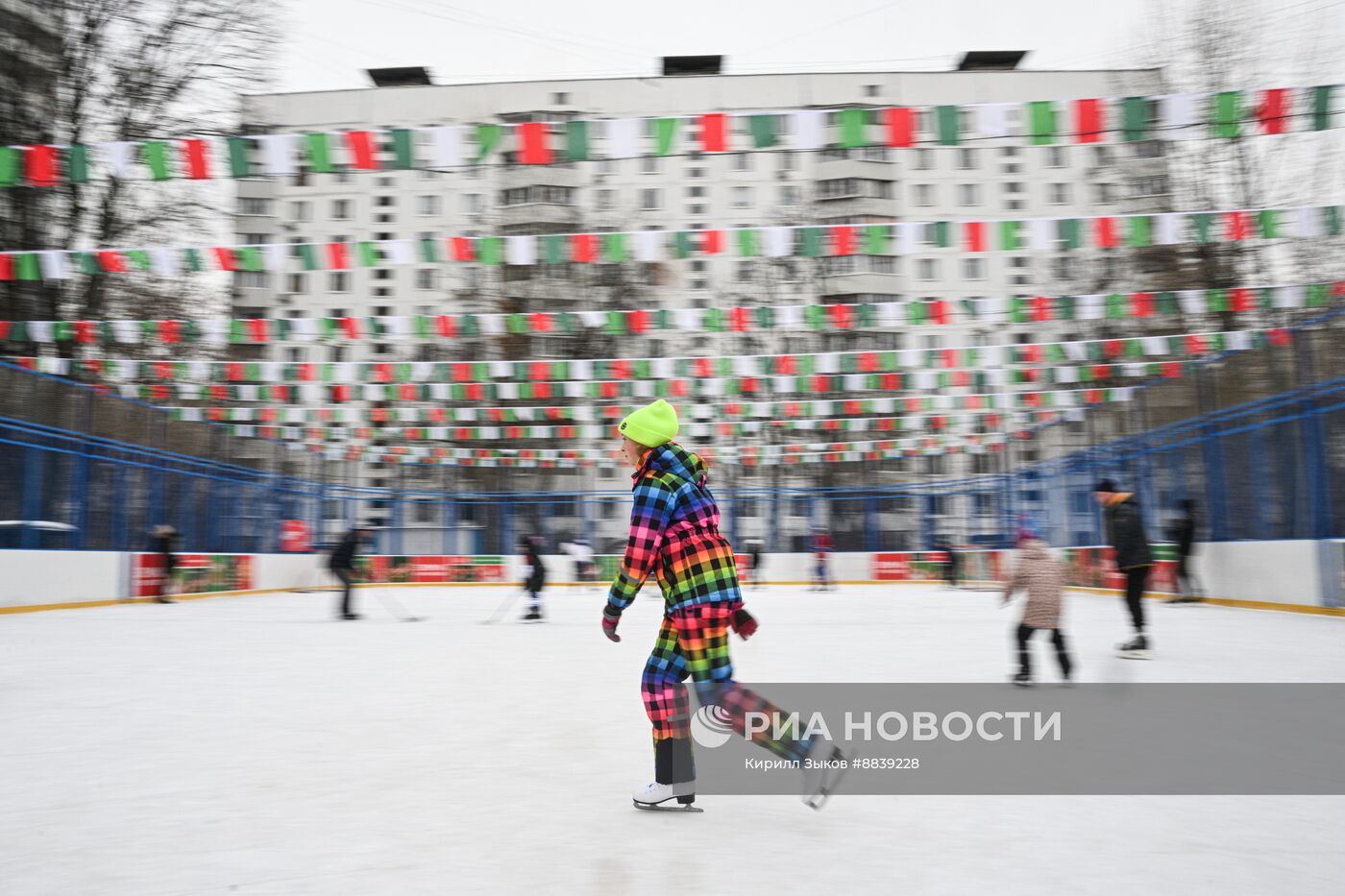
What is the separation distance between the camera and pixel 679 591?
147 inches

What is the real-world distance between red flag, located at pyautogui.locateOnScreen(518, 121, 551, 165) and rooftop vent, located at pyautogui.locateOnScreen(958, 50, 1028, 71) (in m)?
49.0

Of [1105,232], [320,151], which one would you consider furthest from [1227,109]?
[320,151]

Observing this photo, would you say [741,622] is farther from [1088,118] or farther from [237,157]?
[237,157]

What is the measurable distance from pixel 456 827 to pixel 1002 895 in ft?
6.10

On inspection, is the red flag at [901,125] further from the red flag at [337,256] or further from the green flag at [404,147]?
the red flag at [337,256]

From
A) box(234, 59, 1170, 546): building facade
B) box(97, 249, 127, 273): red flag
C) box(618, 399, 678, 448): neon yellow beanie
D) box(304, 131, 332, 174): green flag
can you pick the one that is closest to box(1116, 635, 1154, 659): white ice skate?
box(618, 399, 678, 448): neon yellow beanie

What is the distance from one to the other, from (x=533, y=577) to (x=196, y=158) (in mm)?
7837

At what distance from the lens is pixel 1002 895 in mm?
2992

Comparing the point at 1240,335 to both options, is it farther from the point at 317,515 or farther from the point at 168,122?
the point at 317,515

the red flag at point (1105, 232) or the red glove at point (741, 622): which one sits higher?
the red flag at point (1105, 232)

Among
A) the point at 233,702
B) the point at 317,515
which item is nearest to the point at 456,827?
the point at 233,702

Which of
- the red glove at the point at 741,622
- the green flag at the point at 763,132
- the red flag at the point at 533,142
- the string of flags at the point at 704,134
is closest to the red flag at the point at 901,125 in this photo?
the string of flags at the point at 704,134

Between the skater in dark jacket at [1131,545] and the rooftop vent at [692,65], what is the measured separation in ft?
157

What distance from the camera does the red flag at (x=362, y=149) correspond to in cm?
966
